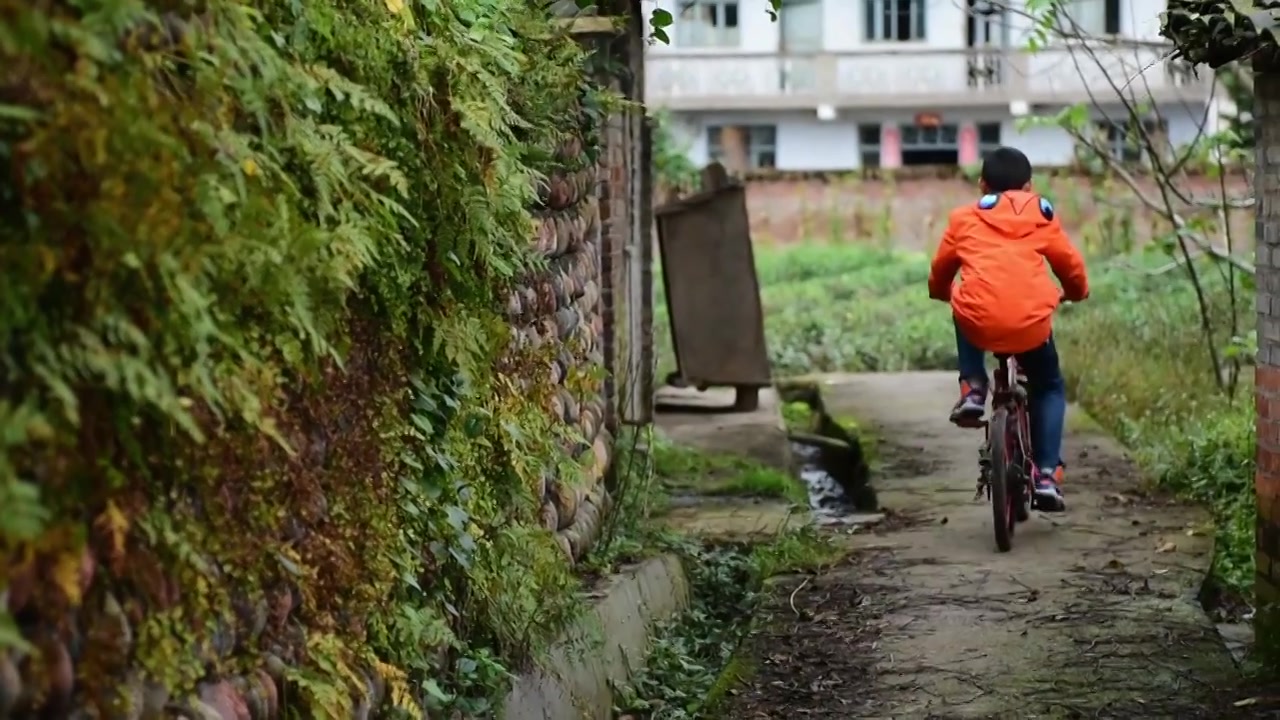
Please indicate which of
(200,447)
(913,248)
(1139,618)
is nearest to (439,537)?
(200,447)

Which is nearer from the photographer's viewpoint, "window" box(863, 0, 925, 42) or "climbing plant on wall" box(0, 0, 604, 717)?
"climbing plant on wall" box(0, 0, 604, 717)

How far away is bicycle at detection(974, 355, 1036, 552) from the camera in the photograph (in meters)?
6.82

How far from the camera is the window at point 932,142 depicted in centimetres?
3225

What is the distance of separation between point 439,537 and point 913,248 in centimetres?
2022

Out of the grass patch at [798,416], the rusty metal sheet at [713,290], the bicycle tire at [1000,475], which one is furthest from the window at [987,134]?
the bicycle tire at [1000,475]

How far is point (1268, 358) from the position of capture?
5285 millimetres

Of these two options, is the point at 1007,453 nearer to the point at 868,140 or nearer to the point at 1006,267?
the point at 1006,267

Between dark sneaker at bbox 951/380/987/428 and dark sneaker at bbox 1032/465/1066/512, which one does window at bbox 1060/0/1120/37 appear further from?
dark sneaker at bbox 951/380/987/428

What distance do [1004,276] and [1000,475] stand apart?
0.83 meters

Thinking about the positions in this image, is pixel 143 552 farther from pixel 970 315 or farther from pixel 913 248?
pixel 913 248

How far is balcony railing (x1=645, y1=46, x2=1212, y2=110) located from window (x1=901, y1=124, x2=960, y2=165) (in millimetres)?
1023

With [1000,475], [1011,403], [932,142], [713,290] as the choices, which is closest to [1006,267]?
[1011,403]

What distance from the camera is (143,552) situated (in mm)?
2494

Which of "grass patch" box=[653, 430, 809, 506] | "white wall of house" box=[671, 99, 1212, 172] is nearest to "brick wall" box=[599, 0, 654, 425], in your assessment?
"grass patch" box=[653, 430, 809, 506]
